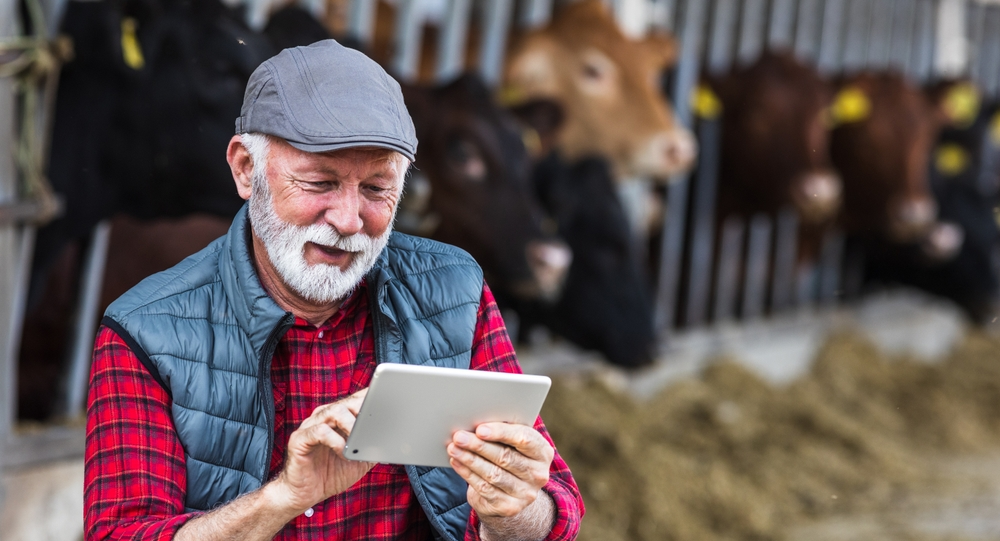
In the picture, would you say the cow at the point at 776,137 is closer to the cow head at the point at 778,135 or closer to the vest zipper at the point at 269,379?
the cow head at the point at 778,135

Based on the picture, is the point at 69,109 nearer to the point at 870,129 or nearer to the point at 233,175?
the point at 233,175

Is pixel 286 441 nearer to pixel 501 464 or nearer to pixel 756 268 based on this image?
pixel 501 464

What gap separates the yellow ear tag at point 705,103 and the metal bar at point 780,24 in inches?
59.5

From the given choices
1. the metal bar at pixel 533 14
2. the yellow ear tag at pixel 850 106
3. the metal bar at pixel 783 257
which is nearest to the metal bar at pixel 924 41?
the metal bar at pixel 783 257

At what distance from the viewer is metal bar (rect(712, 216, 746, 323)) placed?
659 centimetres

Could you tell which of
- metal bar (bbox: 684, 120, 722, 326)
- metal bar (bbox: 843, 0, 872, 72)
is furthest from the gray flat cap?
metal bar (bbox: 843, 0, 872, 72)

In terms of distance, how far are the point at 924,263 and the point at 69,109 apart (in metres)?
5.84

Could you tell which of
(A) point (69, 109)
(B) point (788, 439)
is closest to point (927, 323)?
(B) point (788, 439)

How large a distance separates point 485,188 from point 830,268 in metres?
5.12

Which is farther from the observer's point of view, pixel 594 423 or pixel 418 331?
pixel 594 423

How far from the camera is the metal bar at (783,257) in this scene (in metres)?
7.34

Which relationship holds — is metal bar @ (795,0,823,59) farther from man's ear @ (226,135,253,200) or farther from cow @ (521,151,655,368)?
man's ear @ (226,135,253,200)

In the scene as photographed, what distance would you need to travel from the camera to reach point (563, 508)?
1.38 m

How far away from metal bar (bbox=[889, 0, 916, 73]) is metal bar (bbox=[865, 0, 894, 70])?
0.06 m
